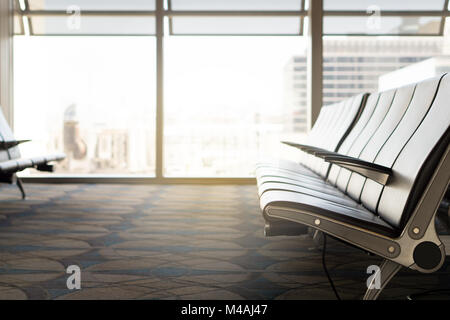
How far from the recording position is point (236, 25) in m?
6.21

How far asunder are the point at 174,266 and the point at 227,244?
1.76 feet

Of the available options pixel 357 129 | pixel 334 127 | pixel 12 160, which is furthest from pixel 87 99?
Answer: pixel 357 129

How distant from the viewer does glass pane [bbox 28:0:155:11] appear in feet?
19.9

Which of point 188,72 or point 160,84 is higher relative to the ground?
point 188,72

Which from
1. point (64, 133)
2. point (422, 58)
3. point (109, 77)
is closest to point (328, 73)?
point (422, 58)

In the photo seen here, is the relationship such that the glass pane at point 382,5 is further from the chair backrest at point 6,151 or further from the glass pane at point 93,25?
the chair backrest at point 6,151

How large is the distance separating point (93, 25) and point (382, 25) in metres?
3.38

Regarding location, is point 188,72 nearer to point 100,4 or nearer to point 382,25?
point 100,4

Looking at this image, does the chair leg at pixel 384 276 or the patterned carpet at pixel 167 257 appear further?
the patterned carpet at pixel 167 257

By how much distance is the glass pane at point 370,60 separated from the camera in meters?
6.11

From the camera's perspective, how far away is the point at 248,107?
21.2ft

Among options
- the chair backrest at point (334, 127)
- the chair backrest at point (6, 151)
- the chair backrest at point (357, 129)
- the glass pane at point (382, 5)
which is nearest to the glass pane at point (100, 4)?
the chair backrest at point (6, 151)
